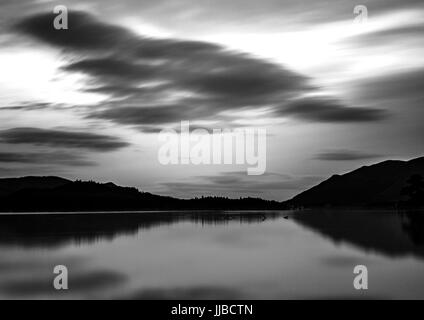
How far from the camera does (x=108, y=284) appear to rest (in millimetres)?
22234

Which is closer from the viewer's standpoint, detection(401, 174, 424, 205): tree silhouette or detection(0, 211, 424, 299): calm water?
detection(0, 211, 424, 299): calm water

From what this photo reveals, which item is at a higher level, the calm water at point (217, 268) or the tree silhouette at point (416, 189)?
the tree silhouette at point (416, 189)

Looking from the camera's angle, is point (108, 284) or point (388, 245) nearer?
point (108, 284)

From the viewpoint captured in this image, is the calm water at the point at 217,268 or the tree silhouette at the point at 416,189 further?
the tree silhouette at the point at 416,189

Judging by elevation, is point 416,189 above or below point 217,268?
above

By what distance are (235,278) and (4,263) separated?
1342 cm

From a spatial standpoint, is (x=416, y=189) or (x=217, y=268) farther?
(x=416, y=189)

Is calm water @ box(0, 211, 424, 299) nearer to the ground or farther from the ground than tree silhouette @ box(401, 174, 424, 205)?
nearer to the ground
